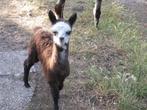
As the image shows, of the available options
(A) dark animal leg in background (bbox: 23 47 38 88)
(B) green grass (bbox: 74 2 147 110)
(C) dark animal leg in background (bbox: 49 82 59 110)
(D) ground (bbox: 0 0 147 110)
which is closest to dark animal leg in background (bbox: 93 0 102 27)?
(B) green grass (bbox: 74 2 147 110)

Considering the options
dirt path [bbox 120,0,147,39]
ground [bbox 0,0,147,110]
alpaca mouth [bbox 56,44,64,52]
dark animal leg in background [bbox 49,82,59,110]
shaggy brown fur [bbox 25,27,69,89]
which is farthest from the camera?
dirt path [bbox 120,0,147,39]

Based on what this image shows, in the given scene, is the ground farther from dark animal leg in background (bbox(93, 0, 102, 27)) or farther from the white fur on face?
the white fur on face

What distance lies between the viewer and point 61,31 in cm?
435

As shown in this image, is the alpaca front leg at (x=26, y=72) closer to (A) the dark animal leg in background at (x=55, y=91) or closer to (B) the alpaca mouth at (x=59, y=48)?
(A) the dark animal leg in background at (x=55, y=91)

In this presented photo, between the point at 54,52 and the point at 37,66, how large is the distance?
1452 mm

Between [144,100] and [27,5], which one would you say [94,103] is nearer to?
[144,100]

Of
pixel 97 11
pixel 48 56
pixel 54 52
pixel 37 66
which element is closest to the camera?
pixel 54 52

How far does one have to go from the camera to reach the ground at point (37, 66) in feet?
17.3

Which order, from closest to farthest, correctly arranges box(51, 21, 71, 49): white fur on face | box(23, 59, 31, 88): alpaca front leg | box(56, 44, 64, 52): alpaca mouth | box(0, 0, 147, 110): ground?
box(51, 21, 71, 49): white fur on face → box(56, 44, 64, 52): alpaca mouth → box(0, 0, 147, 110): ground → box(23, 59, 31, 88): alpaca front leg

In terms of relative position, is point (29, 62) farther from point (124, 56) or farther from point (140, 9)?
point (140, 9)

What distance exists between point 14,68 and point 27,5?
2489 mm

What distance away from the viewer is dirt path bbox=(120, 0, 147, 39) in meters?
8.03

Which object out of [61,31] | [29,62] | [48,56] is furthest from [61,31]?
[29,62]

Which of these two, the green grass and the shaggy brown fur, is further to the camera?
the green grass
